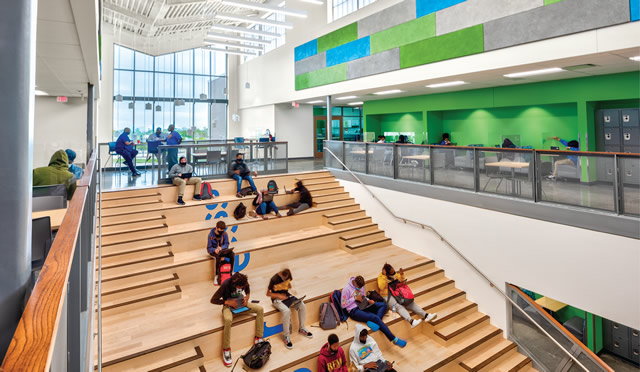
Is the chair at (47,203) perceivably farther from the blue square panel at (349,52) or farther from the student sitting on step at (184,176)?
the blue square panel at (349,52)

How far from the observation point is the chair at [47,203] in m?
3.83

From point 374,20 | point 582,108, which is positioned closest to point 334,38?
point 374,20

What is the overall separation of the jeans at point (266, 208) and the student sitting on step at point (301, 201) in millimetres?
403

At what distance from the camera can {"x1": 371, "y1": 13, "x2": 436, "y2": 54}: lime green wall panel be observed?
886 cm

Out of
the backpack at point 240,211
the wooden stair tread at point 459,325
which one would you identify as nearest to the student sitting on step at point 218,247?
the backpack at point 240,211

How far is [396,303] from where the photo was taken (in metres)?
6.56

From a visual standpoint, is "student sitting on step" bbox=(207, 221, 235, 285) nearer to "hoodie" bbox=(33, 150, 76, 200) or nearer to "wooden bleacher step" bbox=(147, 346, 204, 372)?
"wooden bleacher step" bbox=(147, 346, 204, 372)

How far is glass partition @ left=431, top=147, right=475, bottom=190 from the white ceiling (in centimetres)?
676

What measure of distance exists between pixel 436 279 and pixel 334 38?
8743mm

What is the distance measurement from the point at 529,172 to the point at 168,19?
1315 cm

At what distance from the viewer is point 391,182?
31.4 ft

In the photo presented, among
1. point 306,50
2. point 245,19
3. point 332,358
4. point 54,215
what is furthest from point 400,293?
point 306,50

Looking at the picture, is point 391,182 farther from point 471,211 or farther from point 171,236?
point 171,236

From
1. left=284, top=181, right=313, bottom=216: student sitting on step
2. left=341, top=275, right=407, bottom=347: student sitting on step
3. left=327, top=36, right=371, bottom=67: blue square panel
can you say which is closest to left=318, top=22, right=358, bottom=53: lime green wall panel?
left=327, top=36, right=371, bottom=67: blue square panel
